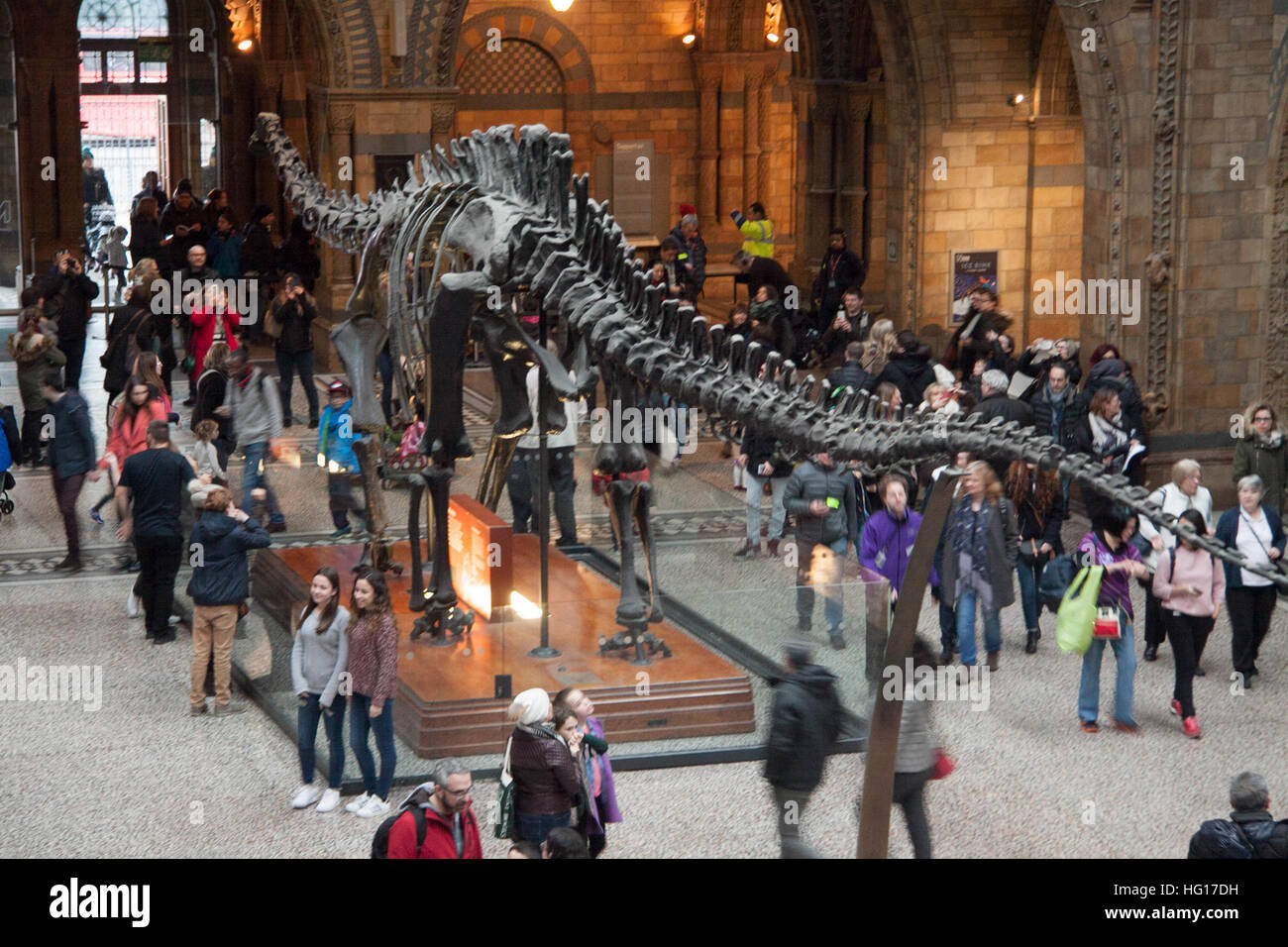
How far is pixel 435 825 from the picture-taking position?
310 inches

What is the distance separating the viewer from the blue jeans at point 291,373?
19281 millimetres

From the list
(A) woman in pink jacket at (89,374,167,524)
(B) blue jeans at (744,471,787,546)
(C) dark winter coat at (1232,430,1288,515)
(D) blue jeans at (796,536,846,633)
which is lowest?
(D) blue jeans at (796,536,846,633)

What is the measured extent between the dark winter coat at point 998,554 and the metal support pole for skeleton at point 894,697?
143 inches

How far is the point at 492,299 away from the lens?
1144 cm

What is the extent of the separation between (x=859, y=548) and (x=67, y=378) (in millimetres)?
10430

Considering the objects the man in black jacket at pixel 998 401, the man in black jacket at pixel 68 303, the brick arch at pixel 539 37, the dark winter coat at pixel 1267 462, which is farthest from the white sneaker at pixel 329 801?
the brick arch at pixel 539 37

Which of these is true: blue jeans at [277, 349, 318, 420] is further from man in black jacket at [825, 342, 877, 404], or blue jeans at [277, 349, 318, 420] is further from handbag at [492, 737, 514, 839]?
handbag at [492, 737, 514, 839]

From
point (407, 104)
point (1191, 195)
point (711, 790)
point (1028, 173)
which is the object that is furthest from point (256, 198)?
point (711, 790)

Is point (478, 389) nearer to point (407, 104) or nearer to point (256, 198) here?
point (407, 104)

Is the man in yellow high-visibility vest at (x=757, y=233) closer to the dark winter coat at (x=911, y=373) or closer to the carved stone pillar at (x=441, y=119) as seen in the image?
the carved stone pillar at (x=441, y=119)

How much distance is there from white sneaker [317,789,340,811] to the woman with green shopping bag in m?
4.44

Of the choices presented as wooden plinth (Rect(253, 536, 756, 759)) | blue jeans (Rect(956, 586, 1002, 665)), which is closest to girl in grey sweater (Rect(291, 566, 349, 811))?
wooden plinth (Rect(253, 536, 756, 759))

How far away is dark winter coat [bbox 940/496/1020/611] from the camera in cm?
1197

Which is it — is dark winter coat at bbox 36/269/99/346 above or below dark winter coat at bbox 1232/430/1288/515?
above
